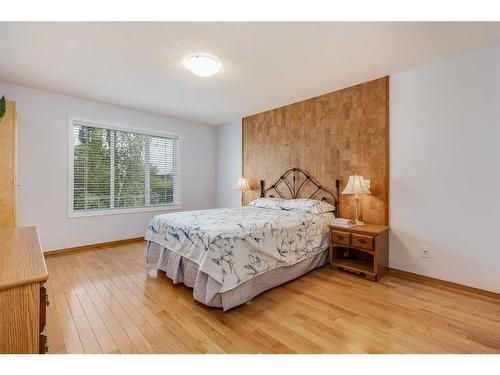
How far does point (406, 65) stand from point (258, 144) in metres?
2.49

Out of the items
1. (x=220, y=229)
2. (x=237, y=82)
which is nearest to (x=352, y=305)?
(x=220, y=229)

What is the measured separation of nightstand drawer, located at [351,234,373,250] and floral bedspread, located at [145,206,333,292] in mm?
422

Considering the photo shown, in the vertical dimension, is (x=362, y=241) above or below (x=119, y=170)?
below

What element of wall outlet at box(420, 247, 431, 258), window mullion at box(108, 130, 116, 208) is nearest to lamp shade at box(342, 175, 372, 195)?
wall outlet at box(420, 247, 431, 258)

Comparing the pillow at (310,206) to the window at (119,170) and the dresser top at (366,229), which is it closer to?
the dresser top at (366,229)

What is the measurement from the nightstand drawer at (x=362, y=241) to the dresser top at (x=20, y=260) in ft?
8.99

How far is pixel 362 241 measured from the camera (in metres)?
2.72

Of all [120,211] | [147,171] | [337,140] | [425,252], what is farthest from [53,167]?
[425,252]

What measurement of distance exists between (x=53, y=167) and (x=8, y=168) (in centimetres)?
81

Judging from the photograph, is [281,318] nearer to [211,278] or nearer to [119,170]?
[211,278]

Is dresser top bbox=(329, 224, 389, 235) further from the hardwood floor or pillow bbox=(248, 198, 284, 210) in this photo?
pillow bbox=(248, 198, 284, 210)

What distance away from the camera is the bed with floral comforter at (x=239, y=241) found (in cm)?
205

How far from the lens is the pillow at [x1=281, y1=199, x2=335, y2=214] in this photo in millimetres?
3203
